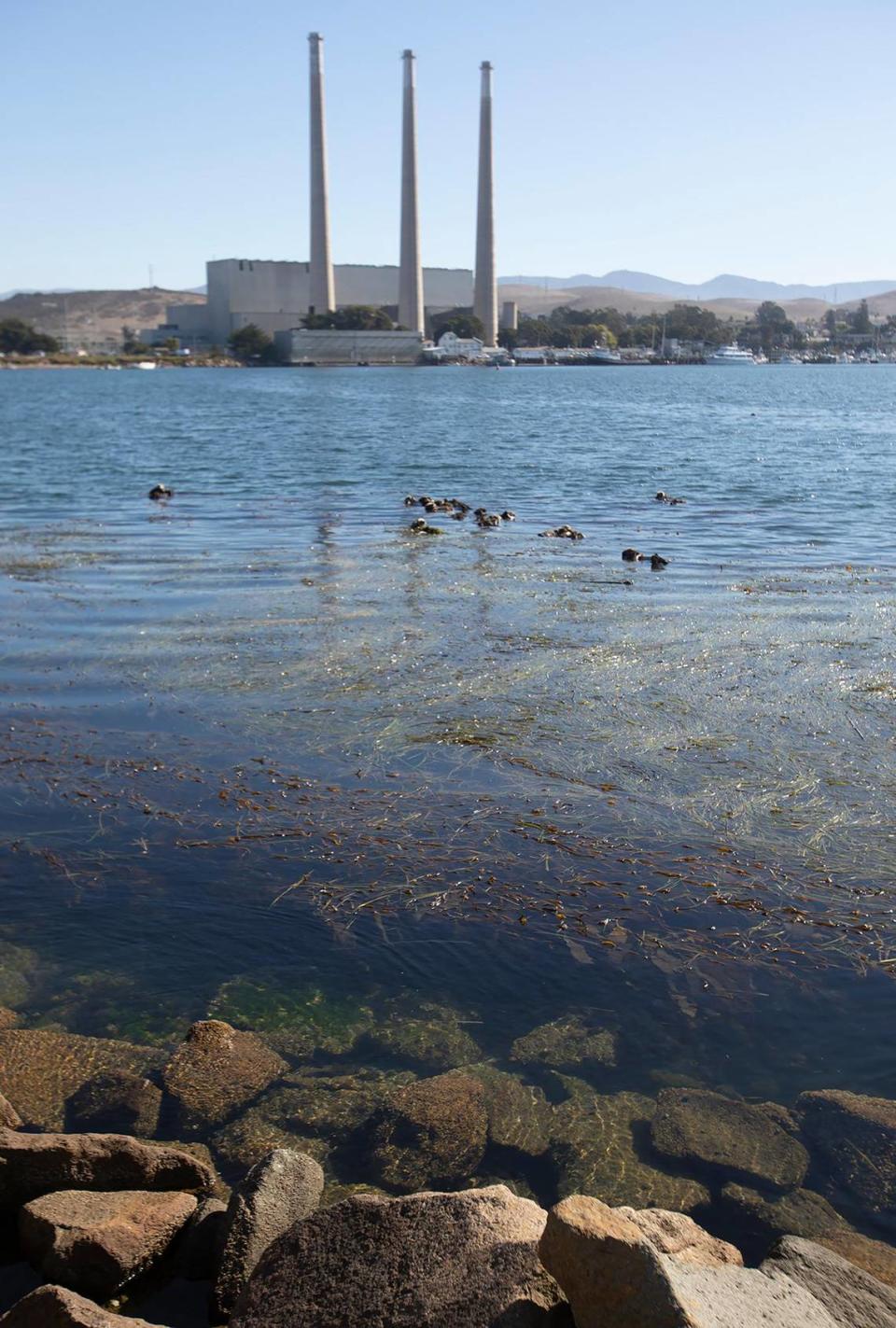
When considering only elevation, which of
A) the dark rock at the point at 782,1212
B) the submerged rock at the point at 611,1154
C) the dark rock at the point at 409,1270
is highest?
the dark rock at the point at 409,1270

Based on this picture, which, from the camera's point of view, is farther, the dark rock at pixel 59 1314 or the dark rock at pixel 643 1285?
the dark rock at pixel 59 1314

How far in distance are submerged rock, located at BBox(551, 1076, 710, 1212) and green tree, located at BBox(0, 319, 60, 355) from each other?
19767 cm

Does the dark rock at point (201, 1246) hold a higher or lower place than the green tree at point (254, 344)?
lower

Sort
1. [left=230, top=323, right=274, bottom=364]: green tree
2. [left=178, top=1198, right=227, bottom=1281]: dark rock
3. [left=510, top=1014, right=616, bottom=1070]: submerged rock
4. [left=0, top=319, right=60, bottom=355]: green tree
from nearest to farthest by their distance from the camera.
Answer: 1. [left=178, top=1198, right=227, bottom=1281]: dark rock
2. [left=510, top=1014, right=616, bottom=1070]: submerged rock
3. [left=230, top=323, right=274, bottom=364]: green tree
4. [left=0, top=319, right=60, bottom=355]: green tree

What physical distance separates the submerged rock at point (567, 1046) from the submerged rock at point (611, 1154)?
13 cm

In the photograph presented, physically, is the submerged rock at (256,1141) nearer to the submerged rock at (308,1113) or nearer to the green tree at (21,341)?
the submerged rock at (308,1113)

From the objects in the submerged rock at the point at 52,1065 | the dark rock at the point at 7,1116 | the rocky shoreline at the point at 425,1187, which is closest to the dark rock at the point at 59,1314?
the rocky shoreline at the point at 425,1187

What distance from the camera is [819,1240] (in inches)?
169

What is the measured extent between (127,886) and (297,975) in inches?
56.5

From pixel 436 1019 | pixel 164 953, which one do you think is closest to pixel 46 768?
pixel 164 953

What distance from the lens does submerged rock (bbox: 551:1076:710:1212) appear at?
4.57m

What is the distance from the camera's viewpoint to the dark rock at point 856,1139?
463cm

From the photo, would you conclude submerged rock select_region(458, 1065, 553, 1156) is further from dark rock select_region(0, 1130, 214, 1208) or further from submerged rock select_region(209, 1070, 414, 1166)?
dark rock select_region(0, 1130, 214, 1208)

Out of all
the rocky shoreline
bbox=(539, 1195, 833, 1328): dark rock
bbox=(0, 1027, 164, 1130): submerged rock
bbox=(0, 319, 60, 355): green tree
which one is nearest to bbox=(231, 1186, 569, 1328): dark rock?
the rocky shoreline
